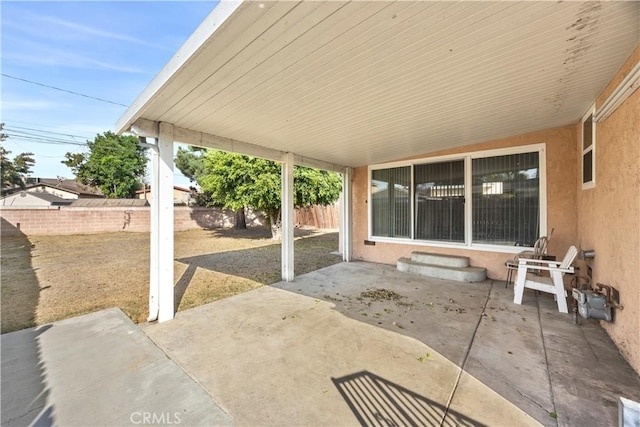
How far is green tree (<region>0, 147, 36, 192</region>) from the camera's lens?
16500mm

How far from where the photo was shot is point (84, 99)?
11.2 metres

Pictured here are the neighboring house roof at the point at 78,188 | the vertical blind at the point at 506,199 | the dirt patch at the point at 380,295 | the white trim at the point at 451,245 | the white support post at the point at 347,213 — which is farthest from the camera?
the neighboring house roof at the point at 78,188

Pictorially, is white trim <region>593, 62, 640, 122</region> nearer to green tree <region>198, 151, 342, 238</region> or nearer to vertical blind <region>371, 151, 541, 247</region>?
vertical blind <region>371, 151, 541, 247</region>

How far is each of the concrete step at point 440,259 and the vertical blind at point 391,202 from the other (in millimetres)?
618

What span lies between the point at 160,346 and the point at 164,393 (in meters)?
0.86

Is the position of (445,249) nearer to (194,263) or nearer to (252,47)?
(252,47)

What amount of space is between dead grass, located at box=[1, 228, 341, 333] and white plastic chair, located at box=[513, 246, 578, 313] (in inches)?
155

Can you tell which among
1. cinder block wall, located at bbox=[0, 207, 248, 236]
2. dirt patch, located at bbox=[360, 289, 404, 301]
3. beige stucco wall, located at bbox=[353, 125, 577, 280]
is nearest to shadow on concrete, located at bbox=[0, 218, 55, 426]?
dirt patch, located at bbox=[360, 289, 404, 301]

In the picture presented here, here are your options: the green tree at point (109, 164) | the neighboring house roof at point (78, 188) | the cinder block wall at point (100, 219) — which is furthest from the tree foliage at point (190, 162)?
the neighboring house roof at point (78, 188)

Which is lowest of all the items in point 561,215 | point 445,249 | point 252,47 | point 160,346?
point 160,346

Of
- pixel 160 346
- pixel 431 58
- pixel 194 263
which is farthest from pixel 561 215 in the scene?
pixel 194 263

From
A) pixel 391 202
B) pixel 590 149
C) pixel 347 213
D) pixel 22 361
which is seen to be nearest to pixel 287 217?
pixel 347 213

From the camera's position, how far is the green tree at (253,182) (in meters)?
9.70

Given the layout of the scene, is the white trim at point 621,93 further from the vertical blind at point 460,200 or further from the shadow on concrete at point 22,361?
the shadow on concrete at point 22,361
